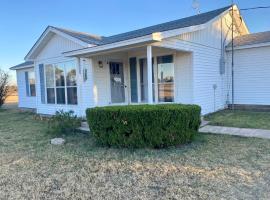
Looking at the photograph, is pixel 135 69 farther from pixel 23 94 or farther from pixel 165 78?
pixel 23 94

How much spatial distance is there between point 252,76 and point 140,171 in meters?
9.09

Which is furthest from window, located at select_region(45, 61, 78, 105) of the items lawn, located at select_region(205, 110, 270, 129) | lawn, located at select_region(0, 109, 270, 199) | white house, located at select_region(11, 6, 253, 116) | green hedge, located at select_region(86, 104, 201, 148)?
lawn, located at select_region(205, 110, 270, 129)

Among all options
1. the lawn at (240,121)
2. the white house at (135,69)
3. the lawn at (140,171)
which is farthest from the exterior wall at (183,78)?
the lawn at (140,171)

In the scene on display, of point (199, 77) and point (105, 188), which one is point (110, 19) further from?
point (105, 188)

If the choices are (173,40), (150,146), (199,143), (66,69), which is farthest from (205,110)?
(66,69)

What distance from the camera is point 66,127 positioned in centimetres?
776

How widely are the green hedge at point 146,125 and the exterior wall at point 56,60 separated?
4.66 metres

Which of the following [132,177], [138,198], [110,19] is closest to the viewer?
[138,198]

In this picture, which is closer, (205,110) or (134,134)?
(134,134)

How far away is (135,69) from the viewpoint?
1068cm

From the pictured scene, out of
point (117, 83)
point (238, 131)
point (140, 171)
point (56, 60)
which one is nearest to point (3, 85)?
point (56, 60)

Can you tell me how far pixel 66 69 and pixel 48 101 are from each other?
2.33m

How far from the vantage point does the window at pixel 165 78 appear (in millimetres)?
9695

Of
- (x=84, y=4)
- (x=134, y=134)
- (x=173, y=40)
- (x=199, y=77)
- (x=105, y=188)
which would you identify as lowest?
(x=105, y=188)
